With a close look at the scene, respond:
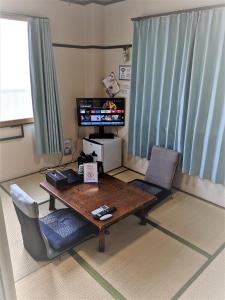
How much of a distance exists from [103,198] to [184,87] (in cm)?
160

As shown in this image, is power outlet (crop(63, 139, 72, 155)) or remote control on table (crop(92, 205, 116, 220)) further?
power outlet (crop(63, 139, 72, 155))

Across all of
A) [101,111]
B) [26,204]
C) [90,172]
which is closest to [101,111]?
[101,111]

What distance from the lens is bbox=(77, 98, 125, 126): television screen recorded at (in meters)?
3.73

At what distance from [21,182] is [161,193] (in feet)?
6.47

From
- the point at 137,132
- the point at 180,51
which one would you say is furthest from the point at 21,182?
the point at 180,51

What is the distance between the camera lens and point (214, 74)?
257 centimetres

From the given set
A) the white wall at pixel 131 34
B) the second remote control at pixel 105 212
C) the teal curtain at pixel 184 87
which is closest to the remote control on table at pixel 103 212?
the second remote control at pixel 105 212

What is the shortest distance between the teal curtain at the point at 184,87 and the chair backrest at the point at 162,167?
0.10 metres

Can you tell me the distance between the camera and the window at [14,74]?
308cm

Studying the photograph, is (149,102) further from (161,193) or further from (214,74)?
(161,193)

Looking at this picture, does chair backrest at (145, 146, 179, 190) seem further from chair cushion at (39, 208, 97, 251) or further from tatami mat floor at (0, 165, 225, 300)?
chair cushion at (39, 208, 97, 251)

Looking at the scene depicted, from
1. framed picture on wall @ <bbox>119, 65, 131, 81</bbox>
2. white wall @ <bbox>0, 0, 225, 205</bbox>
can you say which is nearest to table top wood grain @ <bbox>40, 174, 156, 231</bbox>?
white wall @ <bbox>0, 0, 225, 205</bbox>

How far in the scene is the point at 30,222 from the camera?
186 cm

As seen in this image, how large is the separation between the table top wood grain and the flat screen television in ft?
4.44
